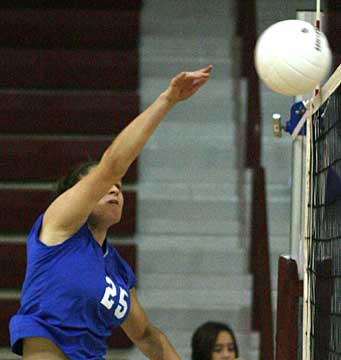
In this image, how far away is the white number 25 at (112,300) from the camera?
365 centimetres

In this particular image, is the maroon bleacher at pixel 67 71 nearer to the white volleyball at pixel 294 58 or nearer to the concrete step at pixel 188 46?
the concrete step at pixel 188 46

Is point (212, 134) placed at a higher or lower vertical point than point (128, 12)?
lower

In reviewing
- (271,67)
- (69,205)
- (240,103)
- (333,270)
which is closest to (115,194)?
(69,205)

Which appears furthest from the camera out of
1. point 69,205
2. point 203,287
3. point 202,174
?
point 202,174

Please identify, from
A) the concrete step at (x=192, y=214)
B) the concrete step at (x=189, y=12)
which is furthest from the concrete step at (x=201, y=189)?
the concrete step at (x=189, y=12)

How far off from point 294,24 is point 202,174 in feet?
12.8

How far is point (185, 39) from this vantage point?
8.51m

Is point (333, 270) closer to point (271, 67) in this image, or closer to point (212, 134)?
point (271, 67)

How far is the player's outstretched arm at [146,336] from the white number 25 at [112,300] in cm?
43

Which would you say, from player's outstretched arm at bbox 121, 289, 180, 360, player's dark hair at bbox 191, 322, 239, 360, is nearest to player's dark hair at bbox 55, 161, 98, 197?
player's outstretched arm at bbox 121, 289, 180, 360

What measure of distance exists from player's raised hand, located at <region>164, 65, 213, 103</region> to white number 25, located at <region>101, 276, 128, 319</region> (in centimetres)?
76

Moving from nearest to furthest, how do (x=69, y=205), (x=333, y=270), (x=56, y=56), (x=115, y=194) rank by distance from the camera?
1. (x=69, y=205)
2. (x=115, y=194)
3. (x=333, y=270)
4. (x=56, y=56)

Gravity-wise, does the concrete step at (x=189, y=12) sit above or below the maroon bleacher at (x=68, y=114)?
above

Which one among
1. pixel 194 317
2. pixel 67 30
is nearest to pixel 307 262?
pixel 194 317
